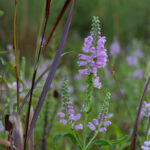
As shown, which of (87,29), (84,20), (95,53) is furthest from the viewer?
(87,29)

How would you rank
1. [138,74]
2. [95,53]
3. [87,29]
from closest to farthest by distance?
[95,53] → [138,74] → [87,29]

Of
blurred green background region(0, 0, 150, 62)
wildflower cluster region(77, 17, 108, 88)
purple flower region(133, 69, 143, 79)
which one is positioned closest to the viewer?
wildflower cluster region(77, 17, 108, 88)

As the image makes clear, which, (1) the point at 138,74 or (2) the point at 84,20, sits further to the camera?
(2) the point at 84,20

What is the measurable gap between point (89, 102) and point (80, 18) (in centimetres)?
605

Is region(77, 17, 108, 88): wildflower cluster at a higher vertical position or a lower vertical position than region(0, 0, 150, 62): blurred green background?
lower

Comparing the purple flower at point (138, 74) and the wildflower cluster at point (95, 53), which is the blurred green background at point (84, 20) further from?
the wildflower cluster at point (95, 53)

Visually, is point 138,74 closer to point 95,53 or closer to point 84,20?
point 95,53

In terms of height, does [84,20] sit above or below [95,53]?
above

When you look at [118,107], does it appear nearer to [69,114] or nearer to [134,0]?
[69,114]

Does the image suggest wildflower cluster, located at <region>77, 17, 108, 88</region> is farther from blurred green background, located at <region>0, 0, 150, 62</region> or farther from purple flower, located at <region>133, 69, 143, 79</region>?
blurred green background, located at <region>0, 0, 150, 62</region>

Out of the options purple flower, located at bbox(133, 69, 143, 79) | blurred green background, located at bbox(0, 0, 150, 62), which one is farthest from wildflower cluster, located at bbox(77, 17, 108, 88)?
blurred green background, located at bbox(0, 0, 150, 62)

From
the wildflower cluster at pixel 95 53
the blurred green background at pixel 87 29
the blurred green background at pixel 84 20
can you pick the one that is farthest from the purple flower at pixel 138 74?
the wildflower cluster at pixel 95 53


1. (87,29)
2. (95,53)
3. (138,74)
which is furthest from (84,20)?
(95,53)

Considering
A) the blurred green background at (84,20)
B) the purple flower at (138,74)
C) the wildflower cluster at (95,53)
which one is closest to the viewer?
the wildflower cluster at (95,53)
